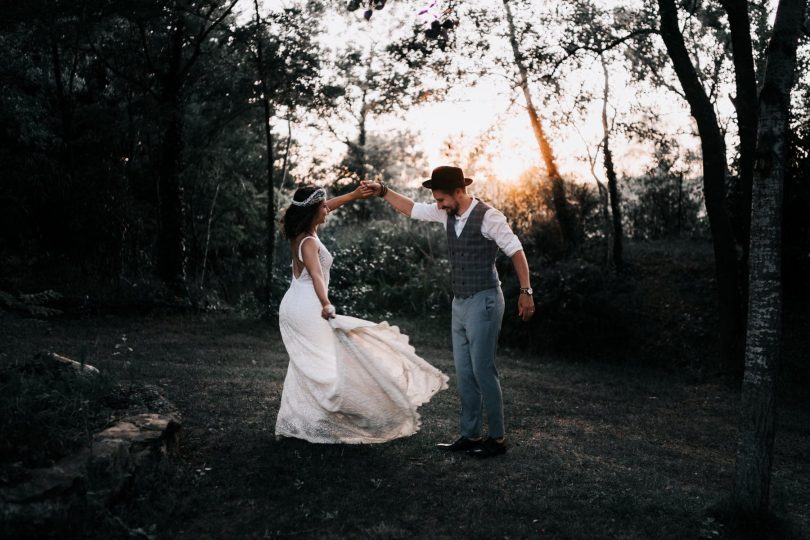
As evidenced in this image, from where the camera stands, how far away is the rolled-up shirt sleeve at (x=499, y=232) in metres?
5.73

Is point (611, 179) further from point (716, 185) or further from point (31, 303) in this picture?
point (31, 303)

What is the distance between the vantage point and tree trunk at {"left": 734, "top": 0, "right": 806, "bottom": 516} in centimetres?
476

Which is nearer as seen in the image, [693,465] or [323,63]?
[693,465]

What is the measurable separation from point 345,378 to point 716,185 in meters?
A: 7.89

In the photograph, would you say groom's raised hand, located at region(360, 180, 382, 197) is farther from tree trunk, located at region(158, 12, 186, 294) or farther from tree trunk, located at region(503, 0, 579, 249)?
tree trunk, located at region(503, 0, 579, 249)

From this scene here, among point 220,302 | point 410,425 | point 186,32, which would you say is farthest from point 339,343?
point 186,32

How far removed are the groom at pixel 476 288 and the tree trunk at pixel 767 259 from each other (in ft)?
5.56

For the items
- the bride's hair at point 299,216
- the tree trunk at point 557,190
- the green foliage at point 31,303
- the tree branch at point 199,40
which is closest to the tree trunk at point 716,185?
the tree trunk at point 557,190

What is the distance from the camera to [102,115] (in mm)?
17172

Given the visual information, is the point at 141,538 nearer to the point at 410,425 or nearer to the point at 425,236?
the point at 410,425

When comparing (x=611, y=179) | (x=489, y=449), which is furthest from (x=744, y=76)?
(x=489, y=449)

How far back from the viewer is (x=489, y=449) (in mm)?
6109

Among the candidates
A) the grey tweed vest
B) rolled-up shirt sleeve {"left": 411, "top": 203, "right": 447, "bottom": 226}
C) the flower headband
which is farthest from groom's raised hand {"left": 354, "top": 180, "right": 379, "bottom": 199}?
the grey tweed vest

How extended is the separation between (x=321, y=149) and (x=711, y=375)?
21439mm
